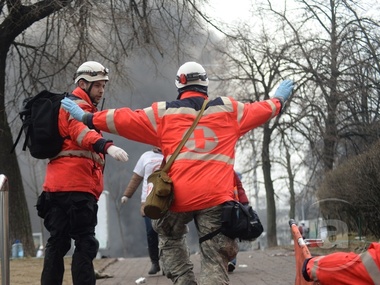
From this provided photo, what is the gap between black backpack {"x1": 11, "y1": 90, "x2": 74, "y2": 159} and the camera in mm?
6840

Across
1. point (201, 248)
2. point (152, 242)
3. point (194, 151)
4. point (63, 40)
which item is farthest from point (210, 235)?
point (63, 40)

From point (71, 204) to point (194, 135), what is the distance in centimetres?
141

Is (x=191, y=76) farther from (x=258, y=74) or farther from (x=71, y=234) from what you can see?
(x=258, y=74)

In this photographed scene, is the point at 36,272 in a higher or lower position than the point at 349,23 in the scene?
lower

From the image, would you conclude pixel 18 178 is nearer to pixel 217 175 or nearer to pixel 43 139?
pixel 43 139

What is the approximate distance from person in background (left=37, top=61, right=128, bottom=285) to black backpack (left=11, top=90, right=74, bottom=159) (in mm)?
59

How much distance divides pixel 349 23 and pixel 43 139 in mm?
17839

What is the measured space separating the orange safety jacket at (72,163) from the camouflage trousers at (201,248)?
0.89 m

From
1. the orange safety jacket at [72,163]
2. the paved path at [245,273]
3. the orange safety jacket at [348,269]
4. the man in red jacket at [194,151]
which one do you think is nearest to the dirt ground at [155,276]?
the paved path at [245,273]

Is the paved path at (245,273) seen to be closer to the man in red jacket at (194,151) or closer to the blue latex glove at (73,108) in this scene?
the man in red jacket at (194,151)

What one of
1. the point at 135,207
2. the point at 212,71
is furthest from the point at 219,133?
the point at 135,207

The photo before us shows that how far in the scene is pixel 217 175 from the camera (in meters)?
5.92

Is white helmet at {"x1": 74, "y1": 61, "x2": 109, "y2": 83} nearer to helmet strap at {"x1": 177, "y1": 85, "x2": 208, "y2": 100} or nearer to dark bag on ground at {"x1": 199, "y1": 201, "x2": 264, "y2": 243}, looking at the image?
helmet strap at {"x1": 177, "y1": 85, "x2": 208, "y2": 100}

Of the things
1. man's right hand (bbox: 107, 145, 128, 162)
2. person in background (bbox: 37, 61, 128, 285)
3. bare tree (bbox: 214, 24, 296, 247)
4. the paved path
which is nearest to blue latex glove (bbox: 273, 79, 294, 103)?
man's right hand (bbox: 107, 145, 128, 162)
